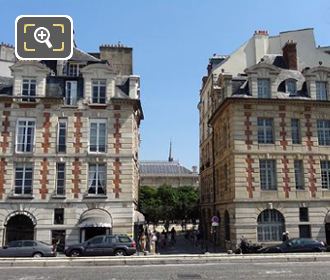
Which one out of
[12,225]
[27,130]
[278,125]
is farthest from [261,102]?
[12,225]

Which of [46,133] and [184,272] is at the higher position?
[46,133]

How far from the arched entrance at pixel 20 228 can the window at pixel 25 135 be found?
4.28 meters

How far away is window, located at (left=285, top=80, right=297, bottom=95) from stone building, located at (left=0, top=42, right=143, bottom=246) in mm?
10725

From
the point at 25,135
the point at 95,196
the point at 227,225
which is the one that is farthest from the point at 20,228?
the point at 227,225

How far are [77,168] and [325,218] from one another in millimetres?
16575

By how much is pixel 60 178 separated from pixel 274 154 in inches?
556

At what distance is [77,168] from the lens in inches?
1116

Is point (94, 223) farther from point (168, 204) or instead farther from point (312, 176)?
point (168, 204)

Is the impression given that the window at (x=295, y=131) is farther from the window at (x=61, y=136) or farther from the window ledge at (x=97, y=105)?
the window at (x=61, y=136)

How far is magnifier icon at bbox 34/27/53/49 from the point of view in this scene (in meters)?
6.88

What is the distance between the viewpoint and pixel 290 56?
34.6 metres

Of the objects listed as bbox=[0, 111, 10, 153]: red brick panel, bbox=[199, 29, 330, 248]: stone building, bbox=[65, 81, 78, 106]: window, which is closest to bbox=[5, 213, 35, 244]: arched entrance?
bbox=[0, 111, 10, 153]: red brick panel

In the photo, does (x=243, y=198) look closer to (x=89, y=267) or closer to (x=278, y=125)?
(x=278, y=125)

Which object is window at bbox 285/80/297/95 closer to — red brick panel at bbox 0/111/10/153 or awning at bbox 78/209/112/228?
awning at bbox 78/209/112/228
